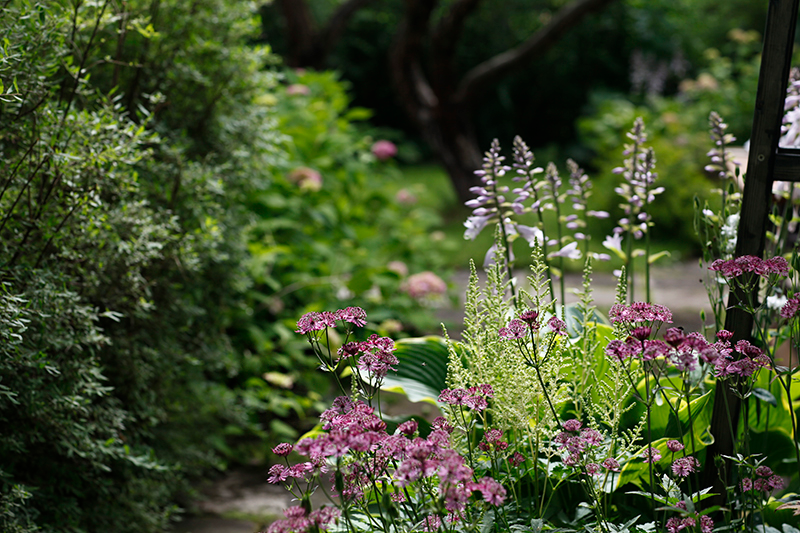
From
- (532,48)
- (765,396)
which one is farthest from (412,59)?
(765,396)

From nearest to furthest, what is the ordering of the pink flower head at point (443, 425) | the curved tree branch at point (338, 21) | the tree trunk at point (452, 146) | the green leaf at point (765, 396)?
1. the pink flower head at point (443, 425)
2. the green leaf at point (765, 396)
3. the tree trunk at point (452, 146)
4. the curved tree branch at point (338, 21)

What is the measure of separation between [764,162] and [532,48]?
5.28 m

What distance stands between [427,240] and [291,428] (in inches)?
72.0

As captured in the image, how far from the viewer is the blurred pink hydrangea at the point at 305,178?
12.2ft

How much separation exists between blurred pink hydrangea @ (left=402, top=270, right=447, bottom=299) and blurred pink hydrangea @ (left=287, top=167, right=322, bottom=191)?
78cm

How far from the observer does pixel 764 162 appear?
58.1 inches

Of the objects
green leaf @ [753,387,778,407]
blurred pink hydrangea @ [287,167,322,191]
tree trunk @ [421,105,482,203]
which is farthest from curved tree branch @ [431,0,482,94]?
green leaf @ [753,387,778,407]

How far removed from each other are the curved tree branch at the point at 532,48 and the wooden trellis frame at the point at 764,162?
4.70 m

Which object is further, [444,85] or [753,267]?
[444,85]

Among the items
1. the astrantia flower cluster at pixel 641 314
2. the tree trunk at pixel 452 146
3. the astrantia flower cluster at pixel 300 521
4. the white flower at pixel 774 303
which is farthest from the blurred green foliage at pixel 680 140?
the astrantia flower cluster at pixel 300 521

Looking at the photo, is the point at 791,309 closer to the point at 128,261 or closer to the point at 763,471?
the point at 763,471

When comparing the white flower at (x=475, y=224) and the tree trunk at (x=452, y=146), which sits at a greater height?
the tree trunk at (x=452, y=146)

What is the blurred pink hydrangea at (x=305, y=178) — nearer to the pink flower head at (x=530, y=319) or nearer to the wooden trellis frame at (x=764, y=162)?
the wooden trellis frame at (x=764, y=162)

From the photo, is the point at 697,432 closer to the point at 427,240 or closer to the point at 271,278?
the point at 271,278
